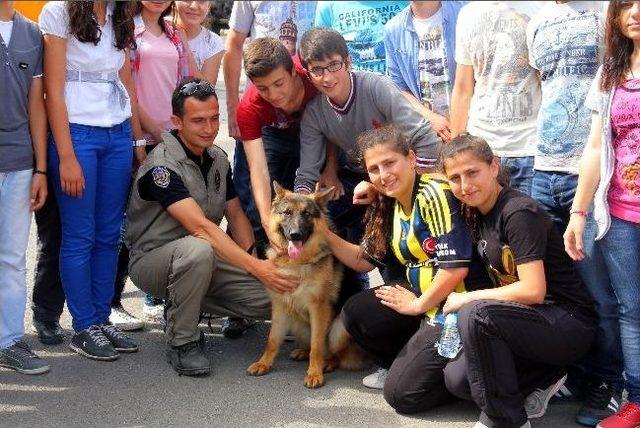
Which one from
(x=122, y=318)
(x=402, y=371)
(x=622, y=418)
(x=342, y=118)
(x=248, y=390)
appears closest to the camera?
(x=622, y=418)

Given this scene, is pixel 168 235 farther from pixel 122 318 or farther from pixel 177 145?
pixel 122 318

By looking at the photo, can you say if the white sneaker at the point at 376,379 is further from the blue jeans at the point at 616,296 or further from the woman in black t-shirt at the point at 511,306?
the blue jeans at the point at 616,296

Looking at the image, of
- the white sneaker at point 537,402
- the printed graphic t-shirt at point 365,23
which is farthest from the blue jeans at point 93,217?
the white sneaker at point 537,402

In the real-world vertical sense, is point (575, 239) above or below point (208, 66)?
below

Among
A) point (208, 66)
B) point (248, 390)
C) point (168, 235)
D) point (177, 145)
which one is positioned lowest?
point (248, 390)

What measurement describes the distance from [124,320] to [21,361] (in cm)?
96

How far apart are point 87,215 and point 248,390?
1.48m

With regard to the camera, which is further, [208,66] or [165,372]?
[208,66]

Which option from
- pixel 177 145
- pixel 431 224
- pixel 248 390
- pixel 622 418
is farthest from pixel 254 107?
pixel 622 418

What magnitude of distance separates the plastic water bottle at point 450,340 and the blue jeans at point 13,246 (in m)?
2.49

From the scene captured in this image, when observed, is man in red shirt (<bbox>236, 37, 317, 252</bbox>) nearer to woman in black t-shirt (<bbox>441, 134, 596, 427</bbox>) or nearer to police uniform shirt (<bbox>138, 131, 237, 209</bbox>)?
police uniform shirt (<bbox>138, 131, 237, 209</bbox>)

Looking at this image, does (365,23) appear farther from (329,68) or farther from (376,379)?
(376,379)

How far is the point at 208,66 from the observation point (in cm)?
564

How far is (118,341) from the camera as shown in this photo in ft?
16.1
